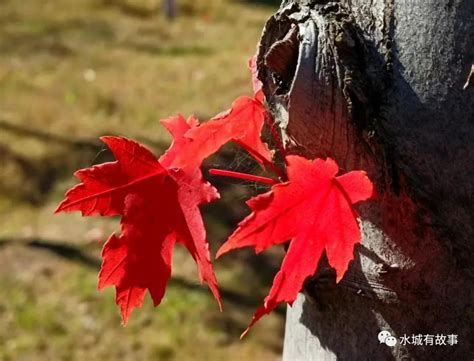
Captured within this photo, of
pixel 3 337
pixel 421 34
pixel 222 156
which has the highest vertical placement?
pixel 421 34

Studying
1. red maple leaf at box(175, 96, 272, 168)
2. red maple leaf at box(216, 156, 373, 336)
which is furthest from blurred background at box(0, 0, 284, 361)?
red maple leaf at box(216, 156, 373, 336)

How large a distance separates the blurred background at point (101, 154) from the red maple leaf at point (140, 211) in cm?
14

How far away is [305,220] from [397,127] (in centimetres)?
12

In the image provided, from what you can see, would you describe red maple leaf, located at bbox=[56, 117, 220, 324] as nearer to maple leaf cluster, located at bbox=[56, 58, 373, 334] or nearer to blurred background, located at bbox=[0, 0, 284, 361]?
maple leaf cluster, located at bbox=[56, 58, 373, 334]

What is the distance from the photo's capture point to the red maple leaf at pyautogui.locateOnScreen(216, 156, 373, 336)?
684 mm

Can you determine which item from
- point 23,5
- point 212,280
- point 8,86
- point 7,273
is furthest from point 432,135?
point 23,5

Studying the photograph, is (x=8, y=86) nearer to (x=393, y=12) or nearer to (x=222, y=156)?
(x=222, y=156)

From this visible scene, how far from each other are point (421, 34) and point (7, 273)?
7.43 ft

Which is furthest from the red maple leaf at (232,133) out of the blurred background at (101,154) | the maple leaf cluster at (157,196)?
the blurred background at (101,154)

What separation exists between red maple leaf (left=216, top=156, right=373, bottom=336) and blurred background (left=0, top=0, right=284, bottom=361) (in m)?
0.21

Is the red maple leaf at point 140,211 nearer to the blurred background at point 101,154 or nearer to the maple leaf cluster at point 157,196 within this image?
the maple leaf cluster at point 157,196

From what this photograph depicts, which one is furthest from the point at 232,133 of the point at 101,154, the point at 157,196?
the point at 101,154

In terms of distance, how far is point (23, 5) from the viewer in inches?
204

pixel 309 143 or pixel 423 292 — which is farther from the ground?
pixel 309 143
